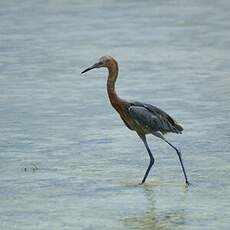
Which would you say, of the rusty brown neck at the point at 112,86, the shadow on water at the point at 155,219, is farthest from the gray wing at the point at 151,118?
the shadow on water at the point at 155,219

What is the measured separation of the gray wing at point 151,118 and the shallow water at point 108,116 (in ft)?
1.25

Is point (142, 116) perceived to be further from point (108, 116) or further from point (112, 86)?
point (108, 116)

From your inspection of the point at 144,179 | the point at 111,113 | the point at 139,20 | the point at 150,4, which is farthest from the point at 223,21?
the point at 144,179

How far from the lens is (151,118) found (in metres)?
8.91

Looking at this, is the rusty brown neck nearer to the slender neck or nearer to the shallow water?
the slender neck

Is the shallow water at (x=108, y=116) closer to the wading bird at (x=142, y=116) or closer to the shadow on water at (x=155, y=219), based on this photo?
the shadow on water at (x=155, y=219)

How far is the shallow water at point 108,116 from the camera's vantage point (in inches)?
317

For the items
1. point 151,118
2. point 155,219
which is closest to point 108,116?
point 151,118

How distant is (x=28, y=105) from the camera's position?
38.8 ft

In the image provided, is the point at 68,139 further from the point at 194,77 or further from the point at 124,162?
the point at 194,77

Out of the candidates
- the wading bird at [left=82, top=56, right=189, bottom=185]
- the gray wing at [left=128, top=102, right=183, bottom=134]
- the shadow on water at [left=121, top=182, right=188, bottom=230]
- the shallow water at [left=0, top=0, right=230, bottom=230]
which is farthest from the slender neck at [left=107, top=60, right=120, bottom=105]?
the shadow on water at [left=121, top=182, right=188, bottom=230]

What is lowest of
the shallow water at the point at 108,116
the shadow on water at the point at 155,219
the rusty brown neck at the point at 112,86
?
the shallow water at the point at 108,116

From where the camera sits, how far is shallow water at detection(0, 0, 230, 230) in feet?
26.4

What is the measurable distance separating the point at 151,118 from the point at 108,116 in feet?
8.15
